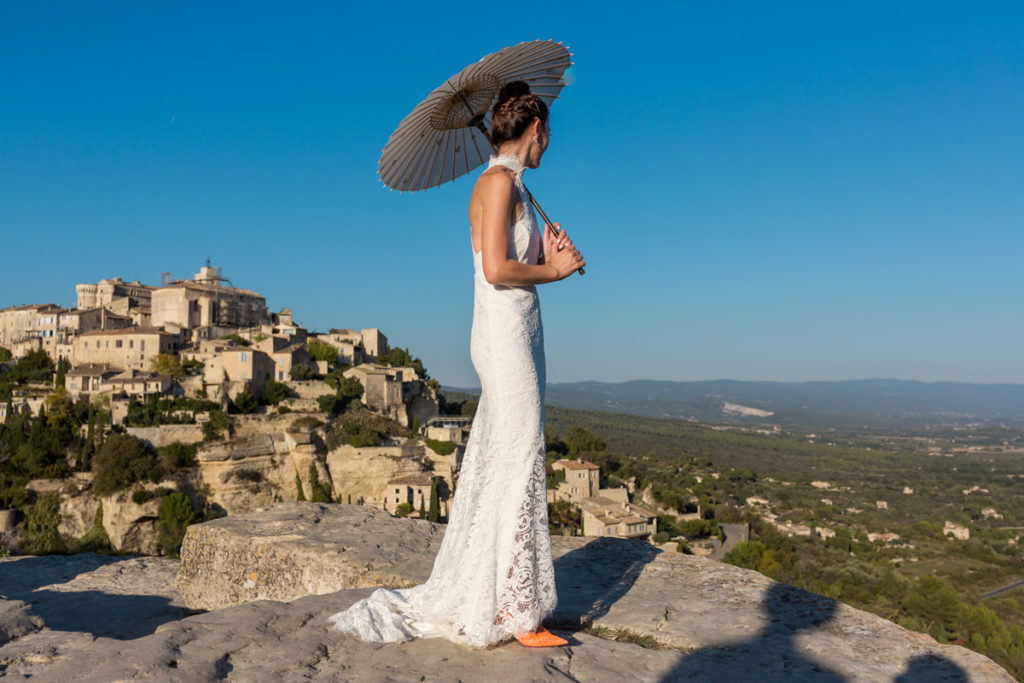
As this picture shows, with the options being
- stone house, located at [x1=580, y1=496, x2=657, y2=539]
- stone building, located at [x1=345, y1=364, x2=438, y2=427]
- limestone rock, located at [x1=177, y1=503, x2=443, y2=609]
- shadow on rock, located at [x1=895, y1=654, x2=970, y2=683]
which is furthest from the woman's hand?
stone building, located at [x1=345, y1=364, x2=438, y2=427]

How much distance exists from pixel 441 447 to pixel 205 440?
1242 cm

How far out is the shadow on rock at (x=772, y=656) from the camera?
2.80 m

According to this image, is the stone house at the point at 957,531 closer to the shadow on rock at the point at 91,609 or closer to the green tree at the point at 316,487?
the green tree at the point at 316,487

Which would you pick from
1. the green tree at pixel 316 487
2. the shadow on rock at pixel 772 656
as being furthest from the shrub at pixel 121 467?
the shadow on rock at pixel 772 656

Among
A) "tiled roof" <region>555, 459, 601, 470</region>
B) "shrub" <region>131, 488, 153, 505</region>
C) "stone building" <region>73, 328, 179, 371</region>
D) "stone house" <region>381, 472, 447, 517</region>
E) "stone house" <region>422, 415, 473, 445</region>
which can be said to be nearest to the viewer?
"shrub" <region>131, 488, 153, 505</region>

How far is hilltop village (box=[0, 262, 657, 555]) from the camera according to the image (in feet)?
100

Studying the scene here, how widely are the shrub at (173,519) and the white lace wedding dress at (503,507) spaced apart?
31.2 metres

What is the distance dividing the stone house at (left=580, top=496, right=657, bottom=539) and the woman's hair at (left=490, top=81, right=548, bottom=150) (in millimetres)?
27627

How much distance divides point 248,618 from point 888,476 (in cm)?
7596

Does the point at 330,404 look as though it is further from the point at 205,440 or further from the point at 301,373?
the point at 205,440

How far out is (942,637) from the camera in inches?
721

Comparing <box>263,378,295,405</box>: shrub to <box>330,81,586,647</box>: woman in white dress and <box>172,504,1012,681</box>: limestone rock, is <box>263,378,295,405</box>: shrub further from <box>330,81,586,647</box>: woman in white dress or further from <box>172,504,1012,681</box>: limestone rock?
<box>330,81,586,647</box>: woman in white dress

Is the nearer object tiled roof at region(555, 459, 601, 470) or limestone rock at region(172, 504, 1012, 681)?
limestone rock at region(172, 504, 1012, 681)

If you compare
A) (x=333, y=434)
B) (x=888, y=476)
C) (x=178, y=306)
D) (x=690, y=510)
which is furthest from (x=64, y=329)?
(x=888, y=476)
